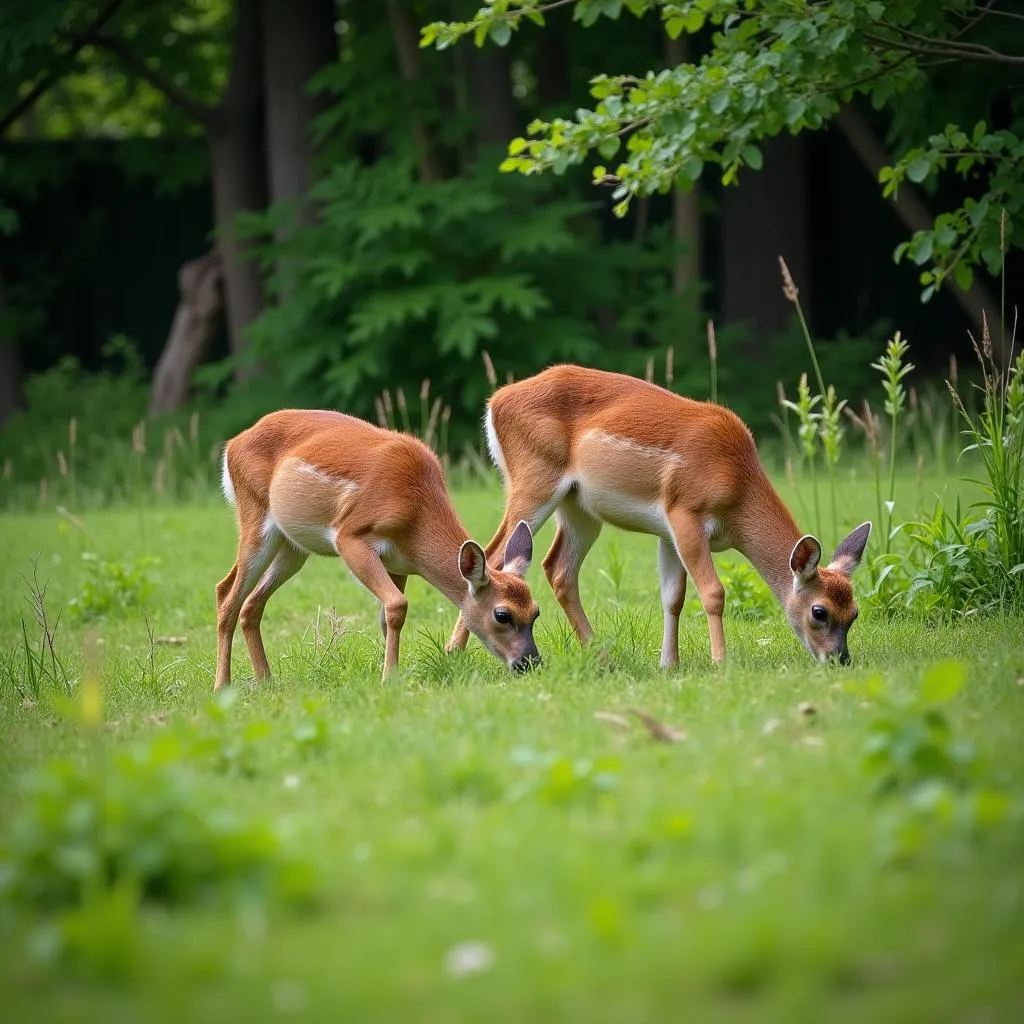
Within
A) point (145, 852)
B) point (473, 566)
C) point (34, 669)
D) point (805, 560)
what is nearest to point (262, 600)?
point (34, 669)

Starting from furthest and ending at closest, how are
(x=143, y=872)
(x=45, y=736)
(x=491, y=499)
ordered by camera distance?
(x=491, y=499) → (x=45, y=736) → (x=143, y=872)

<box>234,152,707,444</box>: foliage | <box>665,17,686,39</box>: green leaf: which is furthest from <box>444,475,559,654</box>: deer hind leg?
<box>234,152,707,444</box>: foliage

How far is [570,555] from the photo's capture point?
8.02 m

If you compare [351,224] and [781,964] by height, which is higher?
[351,224]

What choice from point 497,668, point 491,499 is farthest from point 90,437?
point 497,668

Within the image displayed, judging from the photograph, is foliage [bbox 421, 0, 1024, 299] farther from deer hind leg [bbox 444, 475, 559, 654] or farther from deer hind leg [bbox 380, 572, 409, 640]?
deer hind leg [bbox 380, 572, 409, 640]

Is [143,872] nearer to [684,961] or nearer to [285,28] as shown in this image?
[684,961]

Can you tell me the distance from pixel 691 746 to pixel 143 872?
1972 mm

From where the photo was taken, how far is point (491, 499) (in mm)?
12703

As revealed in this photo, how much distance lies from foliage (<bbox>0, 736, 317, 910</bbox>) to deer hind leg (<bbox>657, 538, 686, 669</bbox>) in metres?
3.55

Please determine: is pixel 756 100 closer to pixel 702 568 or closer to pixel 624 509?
pixel 624 509

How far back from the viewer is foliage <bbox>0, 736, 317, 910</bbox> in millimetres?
3676

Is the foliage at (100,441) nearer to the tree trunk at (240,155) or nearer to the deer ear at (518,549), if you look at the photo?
the tree trunk at (240,155)

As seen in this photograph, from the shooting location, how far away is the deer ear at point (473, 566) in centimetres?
694
